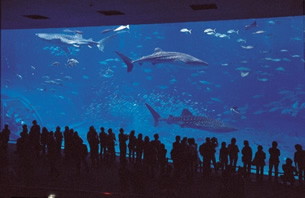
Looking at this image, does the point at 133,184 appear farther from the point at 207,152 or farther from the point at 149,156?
the point at 207,152

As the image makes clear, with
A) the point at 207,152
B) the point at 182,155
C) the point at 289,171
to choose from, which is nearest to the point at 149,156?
the point at 182,155

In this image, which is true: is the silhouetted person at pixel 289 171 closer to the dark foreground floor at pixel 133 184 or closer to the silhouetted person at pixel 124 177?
the dark foreground floor at pixel 133 184

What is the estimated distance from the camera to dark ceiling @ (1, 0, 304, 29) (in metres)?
7.38

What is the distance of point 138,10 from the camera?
27.2 feet

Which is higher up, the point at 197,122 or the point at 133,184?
the point at 197,122

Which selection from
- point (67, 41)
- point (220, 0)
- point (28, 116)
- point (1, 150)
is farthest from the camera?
point (28, 116)

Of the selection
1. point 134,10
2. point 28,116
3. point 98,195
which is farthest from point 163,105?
point 98,195

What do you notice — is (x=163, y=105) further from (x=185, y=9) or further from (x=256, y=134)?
(x=185, y=9)

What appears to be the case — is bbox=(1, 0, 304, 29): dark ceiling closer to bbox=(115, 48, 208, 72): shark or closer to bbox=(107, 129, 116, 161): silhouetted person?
bbox=(115, 48, 208, 72): shark

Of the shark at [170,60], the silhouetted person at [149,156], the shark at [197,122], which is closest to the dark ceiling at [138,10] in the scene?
the shark at [170,60]

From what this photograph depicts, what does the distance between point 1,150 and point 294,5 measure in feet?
26.7

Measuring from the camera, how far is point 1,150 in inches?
235

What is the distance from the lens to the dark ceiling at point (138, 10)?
7383mm

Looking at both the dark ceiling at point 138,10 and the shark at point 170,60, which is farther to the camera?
the shark at point 170,60
